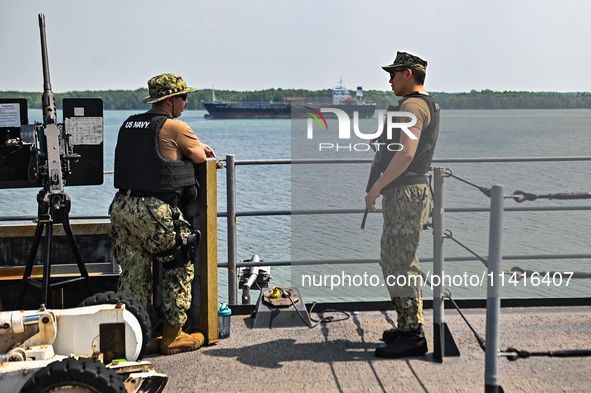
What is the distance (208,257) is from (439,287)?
1478 mm

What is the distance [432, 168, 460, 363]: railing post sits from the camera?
4.19 meters

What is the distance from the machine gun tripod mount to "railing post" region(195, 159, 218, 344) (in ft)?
2.39

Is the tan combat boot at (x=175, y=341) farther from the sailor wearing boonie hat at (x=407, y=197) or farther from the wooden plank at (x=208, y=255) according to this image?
the sailor wearing boonie hat at (x=407, y=197)

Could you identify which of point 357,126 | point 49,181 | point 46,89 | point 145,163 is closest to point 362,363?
point 357,126

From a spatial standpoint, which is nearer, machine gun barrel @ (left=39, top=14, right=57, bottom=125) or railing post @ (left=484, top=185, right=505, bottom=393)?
railing post @ (left=484, top=185, right=505, bottom=393)

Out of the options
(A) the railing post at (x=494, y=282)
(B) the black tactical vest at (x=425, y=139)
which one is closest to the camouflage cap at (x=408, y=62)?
(B) the black tactical vest at (x=425, y=139)

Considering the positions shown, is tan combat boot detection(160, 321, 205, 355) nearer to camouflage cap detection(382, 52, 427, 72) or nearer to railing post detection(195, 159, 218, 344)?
railing post detection(195, 159, 218, 344)

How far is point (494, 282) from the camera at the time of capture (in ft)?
10.7

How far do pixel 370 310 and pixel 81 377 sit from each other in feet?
8.86

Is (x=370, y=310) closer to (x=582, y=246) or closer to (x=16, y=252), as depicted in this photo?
(x=16, y=252)

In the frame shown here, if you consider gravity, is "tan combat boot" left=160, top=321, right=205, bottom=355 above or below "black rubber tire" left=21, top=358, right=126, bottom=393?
below

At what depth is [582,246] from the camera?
20.3 metres

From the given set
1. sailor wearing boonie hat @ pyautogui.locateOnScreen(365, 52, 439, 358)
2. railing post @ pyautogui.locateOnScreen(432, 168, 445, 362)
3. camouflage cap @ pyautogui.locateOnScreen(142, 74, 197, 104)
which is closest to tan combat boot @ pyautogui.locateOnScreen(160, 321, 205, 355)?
sailor wearing boonie hat @ pyautogui.locateOnScreen(365, 52, 439, 358)

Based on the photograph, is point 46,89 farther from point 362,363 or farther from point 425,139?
point 362,363
